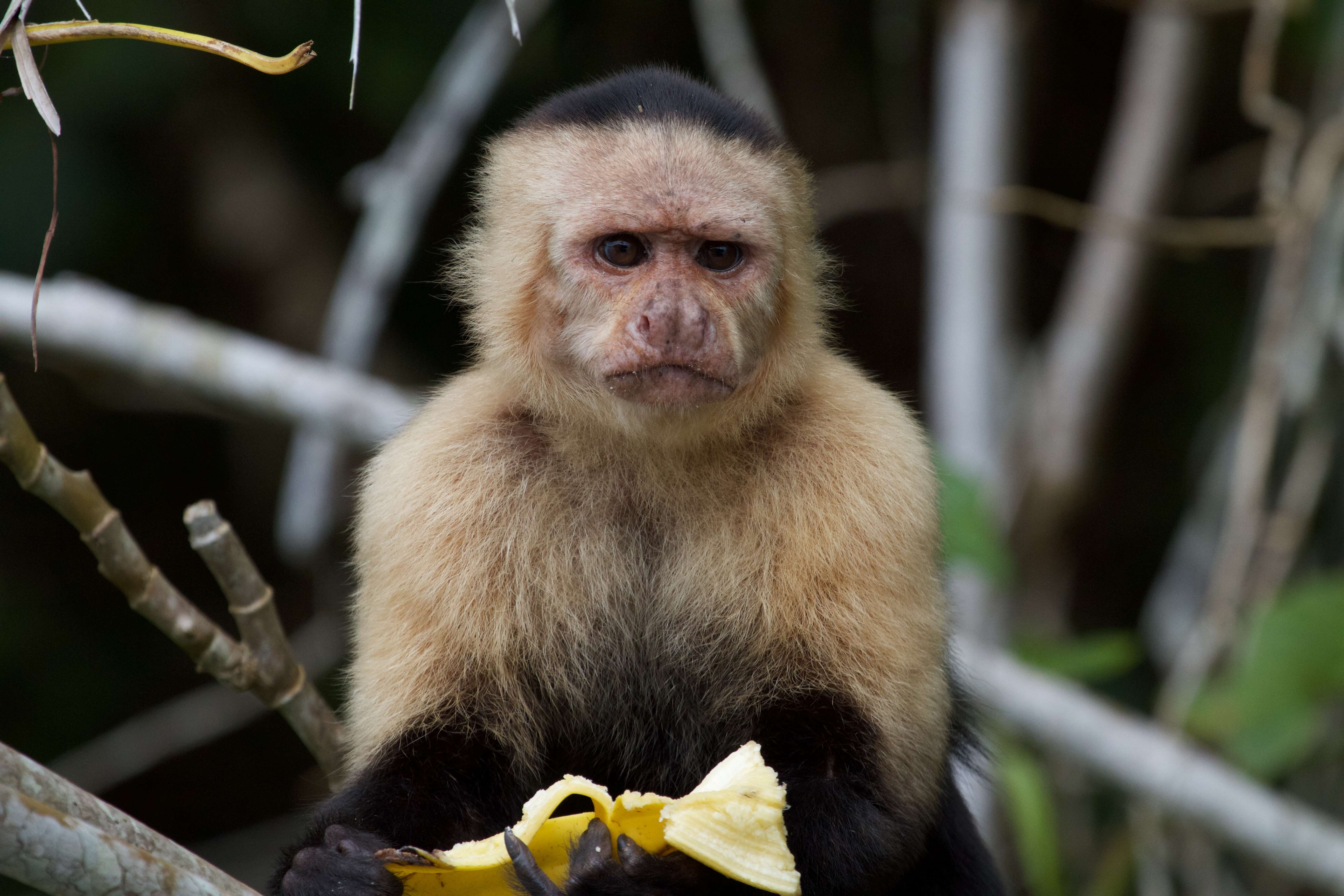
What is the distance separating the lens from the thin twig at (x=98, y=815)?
142 cm

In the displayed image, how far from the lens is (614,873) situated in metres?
1.91

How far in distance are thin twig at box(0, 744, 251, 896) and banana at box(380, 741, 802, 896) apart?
38cm

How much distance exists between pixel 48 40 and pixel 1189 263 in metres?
5.00

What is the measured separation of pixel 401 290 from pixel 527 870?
3933 millimetres

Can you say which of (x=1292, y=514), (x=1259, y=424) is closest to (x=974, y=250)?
(x=1259, y=424)

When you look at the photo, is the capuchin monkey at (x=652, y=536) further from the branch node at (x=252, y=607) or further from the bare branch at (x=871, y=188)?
the bare branch at (x=871, y=188)

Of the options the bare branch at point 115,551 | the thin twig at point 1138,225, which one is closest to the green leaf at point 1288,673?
the thin twig at point 1138,225

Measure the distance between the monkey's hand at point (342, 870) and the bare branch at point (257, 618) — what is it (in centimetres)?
35

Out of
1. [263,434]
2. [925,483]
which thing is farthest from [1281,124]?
[263,434]

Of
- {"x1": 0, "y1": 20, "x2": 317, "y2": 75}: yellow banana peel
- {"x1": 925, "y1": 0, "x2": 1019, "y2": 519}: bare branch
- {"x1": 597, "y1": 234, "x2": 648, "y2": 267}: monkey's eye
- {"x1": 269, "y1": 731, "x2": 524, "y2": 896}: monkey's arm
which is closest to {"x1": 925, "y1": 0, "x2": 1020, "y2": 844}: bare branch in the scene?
{"x1": 925, "y1": 0, "x2": 1019, "y2": 519}: bare branch

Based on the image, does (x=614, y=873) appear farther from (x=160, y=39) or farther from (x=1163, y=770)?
(x=1163, y=770)

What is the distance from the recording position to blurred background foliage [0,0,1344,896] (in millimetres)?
4562

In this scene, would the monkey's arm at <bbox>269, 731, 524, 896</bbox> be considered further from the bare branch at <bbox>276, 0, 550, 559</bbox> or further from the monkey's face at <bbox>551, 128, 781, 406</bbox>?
the bare branch at <bbox>276, 0, 550, 559</bbox>

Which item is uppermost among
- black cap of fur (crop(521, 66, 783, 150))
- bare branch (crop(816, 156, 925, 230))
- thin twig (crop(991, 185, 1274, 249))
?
black cap of fur (crop(521, 66, 783, 150))
